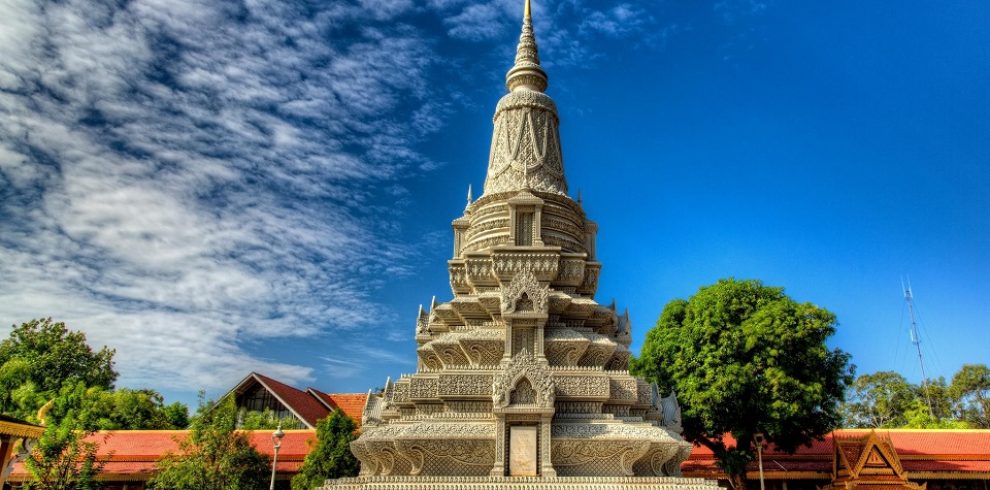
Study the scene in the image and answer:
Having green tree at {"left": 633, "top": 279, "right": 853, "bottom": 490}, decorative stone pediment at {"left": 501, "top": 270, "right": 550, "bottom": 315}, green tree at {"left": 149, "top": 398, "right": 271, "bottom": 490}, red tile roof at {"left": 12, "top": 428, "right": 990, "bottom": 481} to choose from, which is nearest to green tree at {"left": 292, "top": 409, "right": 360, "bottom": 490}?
green tree at {"left": 149, "top": 398, "right": 271, "bottom": 490}

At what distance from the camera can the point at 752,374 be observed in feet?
81.7

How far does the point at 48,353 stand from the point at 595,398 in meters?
34.9

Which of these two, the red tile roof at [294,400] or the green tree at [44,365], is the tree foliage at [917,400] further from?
the green tree at [44,365]

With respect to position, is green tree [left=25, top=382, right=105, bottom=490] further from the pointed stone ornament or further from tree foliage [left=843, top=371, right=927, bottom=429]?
tree foliage [left=843, top=371, right=927, bottom=429]

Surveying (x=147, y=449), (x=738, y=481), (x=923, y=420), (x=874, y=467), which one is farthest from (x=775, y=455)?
(x=147, y=449)

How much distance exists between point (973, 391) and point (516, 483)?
47455 millimetres

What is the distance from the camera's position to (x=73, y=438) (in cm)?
2278

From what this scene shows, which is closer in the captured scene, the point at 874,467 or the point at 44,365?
the point at 874,467

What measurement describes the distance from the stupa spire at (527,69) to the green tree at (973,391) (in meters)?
43.1

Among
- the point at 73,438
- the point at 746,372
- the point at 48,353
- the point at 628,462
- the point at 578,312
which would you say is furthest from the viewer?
the point at 48,353

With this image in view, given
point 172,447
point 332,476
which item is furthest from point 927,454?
point 172,447

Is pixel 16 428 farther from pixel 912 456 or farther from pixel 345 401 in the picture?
pixel 912 456

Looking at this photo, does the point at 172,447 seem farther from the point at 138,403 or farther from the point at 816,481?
the point at 816,481

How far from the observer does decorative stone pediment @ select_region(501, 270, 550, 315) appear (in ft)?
55.9
